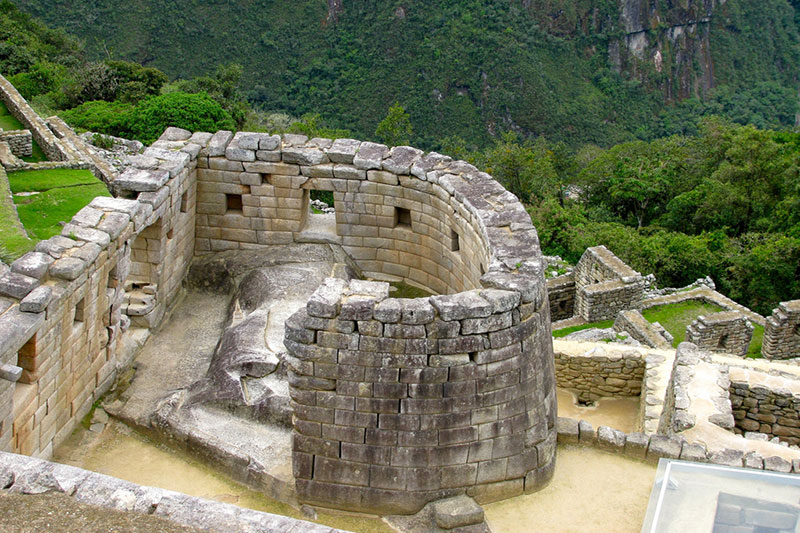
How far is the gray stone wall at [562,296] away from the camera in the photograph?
2386cm

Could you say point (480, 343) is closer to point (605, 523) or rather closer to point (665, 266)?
point (605, 523)

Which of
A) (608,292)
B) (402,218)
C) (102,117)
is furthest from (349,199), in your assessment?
(102,117)

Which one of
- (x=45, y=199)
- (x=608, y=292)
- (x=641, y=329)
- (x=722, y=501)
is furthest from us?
(x=608, y=292)

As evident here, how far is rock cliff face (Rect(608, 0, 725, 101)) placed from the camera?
10212 cm

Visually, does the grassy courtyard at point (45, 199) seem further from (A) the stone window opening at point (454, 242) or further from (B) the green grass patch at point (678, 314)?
(B) the green grass patch at point (678, 314)

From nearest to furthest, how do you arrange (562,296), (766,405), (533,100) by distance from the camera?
(766,405) < (562,296) < (533,100)

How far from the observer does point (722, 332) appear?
20750mm

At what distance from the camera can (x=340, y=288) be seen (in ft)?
28.6

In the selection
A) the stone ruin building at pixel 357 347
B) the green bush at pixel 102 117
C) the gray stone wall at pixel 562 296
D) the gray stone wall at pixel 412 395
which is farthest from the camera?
the green bush at pixel 102 117

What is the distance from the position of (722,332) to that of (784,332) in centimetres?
160

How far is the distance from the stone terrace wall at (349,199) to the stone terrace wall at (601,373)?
223 centimetres

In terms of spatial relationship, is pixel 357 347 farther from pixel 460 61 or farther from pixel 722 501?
pixel 460 61

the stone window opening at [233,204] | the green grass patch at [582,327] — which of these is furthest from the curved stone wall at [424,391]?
the green grass patch at [582,327]

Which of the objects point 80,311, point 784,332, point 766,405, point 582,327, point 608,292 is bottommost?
point 582,327
